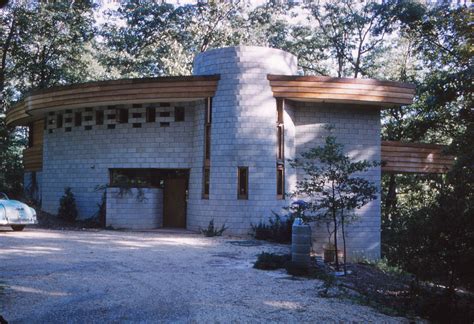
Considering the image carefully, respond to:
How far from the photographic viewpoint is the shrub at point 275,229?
12.6 meters

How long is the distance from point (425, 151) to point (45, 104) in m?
14.4

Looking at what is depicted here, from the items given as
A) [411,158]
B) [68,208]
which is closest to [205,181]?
[68,208]

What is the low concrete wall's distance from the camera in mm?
14297

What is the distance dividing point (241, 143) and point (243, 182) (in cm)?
127

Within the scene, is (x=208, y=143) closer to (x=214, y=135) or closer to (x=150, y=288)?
(x=214, y=135)

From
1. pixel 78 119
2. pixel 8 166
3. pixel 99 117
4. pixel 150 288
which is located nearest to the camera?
pixel 150 288

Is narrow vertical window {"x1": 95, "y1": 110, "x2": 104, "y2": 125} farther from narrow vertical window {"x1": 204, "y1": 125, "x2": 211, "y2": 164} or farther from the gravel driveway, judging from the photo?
the gravel driveway

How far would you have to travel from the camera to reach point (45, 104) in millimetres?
15828

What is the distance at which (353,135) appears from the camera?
14742mm

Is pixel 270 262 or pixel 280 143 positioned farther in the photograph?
pixel 280 143

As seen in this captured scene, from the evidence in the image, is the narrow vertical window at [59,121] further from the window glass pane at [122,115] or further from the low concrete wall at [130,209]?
the low concrete wall at [130,209]

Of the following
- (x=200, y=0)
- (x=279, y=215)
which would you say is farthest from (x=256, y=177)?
(x=200, y=0)

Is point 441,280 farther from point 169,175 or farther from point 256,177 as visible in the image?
point 169,175

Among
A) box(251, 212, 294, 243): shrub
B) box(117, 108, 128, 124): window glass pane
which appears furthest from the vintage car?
box(251, 212, 294, 243): shrub
